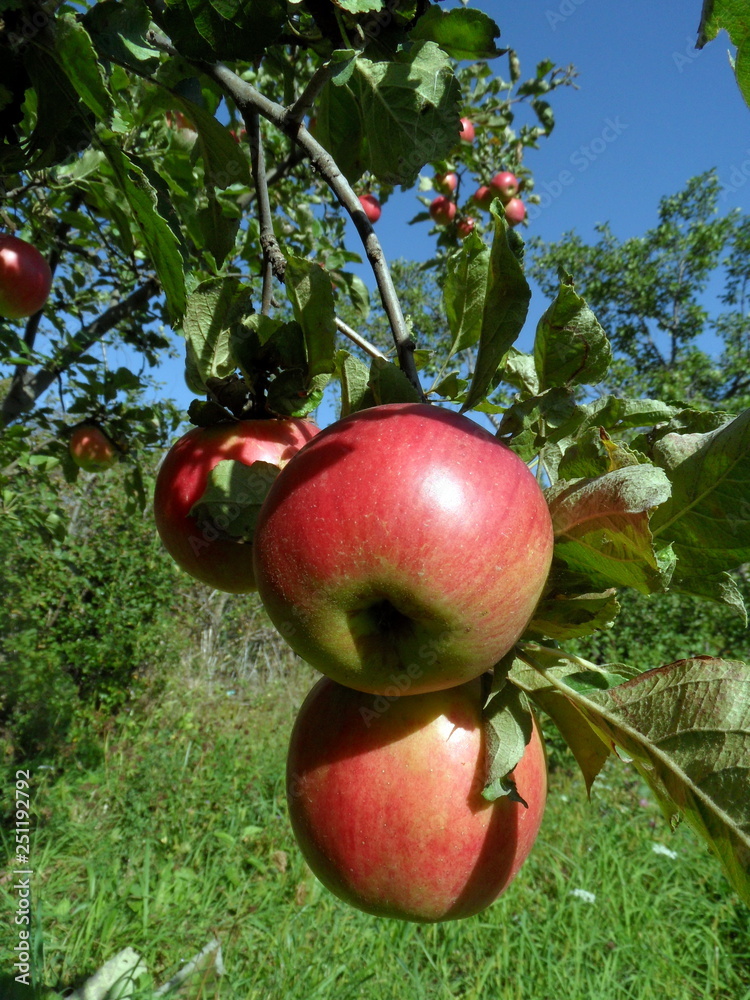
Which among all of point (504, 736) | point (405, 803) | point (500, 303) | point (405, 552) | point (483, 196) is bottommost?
point (405, 803)

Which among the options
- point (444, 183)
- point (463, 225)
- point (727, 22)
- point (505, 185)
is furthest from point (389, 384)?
point (505, 185)

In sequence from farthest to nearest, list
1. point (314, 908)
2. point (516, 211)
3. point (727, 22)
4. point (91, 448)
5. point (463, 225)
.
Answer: point (516, 211) < point (463, 225) < point (314, 908) < point (91, 448) < point (727, 22)

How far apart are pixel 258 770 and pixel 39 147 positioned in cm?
421

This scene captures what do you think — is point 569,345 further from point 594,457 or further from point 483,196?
point 483,196

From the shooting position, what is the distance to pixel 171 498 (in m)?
0.89

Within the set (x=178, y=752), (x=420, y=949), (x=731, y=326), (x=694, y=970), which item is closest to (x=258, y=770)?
(x=178, y=752)

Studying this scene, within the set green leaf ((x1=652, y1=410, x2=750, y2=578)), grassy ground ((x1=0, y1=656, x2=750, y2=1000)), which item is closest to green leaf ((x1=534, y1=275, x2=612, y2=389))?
green leaf ((x1=652, y1=410, x2=750, y2=578))

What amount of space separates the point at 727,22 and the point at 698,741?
1.87 feet

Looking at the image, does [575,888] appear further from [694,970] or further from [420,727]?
[420,727]

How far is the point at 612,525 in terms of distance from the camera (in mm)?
553

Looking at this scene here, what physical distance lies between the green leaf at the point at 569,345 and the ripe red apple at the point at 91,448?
7.13 feet

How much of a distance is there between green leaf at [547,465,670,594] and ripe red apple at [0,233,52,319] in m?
2.21

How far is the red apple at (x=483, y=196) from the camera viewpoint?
3209 millimetres

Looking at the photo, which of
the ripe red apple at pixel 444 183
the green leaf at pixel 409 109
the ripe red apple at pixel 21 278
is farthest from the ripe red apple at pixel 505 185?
the green leaf at pixel 409 109
